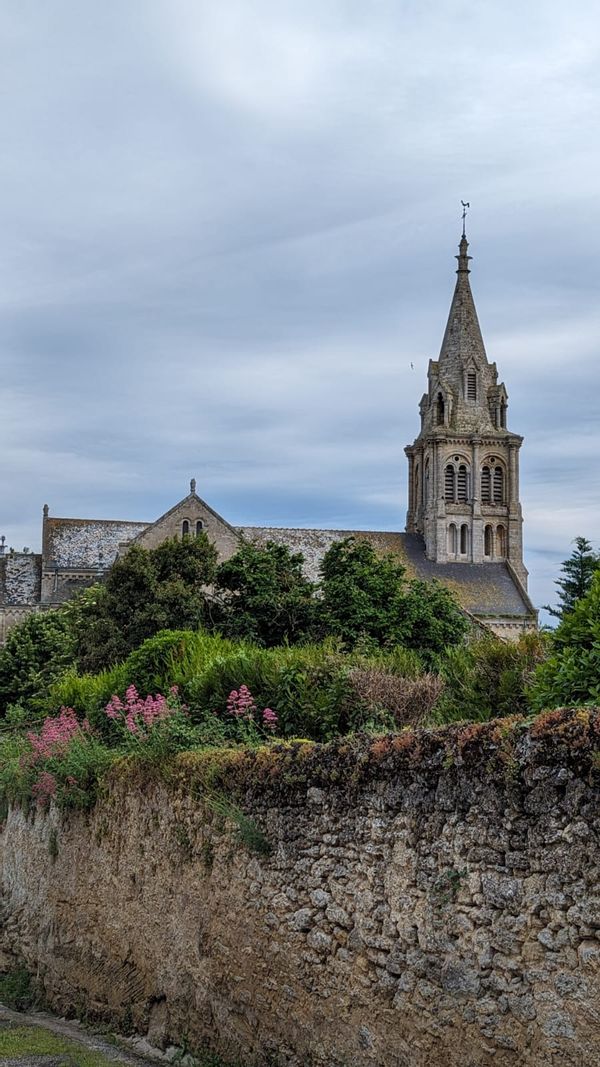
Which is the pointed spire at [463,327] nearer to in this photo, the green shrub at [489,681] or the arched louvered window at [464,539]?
the arched louvered window at [464,539]

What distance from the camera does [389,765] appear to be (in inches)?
305

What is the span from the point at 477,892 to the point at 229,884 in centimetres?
306

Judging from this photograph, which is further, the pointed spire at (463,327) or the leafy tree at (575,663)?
the pointed spire at (463,327)

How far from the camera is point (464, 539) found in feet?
308

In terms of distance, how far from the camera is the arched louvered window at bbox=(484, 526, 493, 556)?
94625mm

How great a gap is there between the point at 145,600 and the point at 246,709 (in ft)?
60.7

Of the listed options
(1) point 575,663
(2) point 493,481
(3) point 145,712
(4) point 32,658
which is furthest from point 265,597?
(2) point 493,481

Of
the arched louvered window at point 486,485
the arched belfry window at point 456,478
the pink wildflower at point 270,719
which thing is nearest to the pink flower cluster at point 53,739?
the pink wildflower at point 270,719

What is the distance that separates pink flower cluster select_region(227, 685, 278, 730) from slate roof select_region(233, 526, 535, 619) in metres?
66.9

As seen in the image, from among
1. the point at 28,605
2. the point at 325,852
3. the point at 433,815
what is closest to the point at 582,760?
the point at 433,815

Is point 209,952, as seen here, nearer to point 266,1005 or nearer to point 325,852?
point 266,1005

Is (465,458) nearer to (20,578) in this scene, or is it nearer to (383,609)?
(20,578)

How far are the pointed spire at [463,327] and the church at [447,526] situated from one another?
0.08m

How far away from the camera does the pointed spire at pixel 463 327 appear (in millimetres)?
98125
